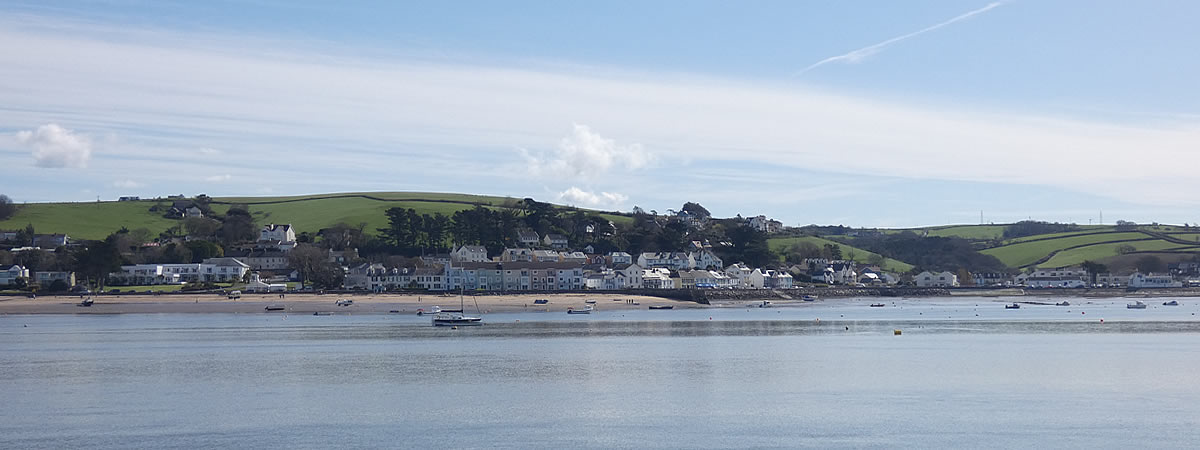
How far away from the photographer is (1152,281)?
139000 millimetres

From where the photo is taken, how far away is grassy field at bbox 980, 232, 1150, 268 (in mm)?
165875

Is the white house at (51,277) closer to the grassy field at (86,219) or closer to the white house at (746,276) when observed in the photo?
the grassy field at (86,219)

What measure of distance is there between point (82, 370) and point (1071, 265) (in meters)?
139

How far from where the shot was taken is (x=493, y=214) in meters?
142

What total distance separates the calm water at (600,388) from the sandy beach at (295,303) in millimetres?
20820

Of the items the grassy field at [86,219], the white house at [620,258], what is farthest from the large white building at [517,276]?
the grassy field at [86,219]

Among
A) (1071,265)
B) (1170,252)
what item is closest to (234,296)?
(1071,265)

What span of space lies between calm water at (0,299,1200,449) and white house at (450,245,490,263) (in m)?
58.0

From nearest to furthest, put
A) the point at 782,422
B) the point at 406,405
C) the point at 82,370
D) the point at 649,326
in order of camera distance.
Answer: the point at 782,422 < the point at 406,405 < the point at 82,370 < the point at 649,326

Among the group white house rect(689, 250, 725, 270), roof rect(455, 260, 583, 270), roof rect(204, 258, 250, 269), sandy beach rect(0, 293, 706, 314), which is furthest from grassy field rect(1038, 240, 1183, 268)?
roof rect(204, 258, 250, 269)

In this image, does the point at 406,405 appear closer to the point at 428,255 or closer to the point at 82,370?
the point at 82,370

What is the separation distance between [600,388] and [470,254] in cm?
9026

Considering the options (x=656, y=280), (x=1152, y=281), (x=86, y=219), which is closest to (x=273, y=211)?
(x=86, y=219)

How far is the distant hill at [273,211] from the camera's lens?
143625mm
